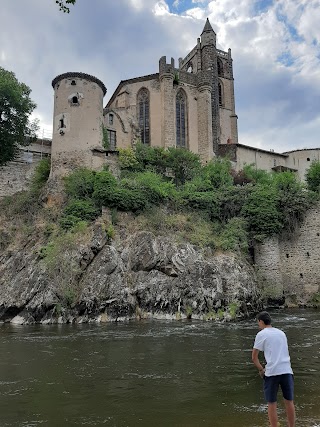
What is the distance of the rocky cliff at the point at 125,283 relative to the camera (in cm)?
2197

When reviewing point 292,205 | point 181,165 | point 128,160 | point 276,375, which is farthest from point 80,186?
point 276,375

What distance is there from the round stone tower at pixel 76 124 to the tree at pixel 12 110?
2.74m

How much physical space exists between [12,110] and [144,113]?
17807mm

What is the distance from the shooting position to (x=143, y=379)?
9547 millimetres

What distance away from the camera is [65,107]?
35.5m

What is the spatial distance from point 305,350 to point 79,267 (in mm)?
14403

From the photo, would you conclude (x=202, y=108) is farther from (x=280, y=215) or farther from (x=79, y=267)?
(x=79, y=267)

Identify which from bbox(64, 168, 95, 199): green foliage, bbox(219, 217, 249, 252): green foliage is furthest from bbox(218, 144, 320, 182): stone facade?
bbox(64, 168, 95, 199): green foliage

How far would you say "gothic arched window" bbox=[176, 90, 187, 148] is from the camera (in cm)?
4668

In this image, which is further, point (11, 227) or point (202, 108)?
point (202, 108)

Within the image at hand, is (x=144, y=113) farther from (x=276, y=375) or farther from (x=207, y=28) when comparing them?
(x=276, y=375)

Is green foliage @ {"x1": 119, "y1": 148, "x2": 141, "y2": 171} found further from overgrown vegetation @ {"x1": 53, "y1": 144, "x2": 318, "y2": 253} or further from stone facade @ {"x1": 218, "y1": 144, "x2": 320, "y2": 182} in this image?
stone facade @ {"x1": 218, "y1": 144, "x2": 320, "y2": 182}

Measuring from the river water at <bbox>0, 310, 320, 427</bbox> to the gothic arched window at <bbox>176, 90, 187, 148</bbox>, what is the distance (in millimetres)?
32118

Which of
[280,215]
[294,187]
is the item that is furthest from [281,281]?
[294,187]
